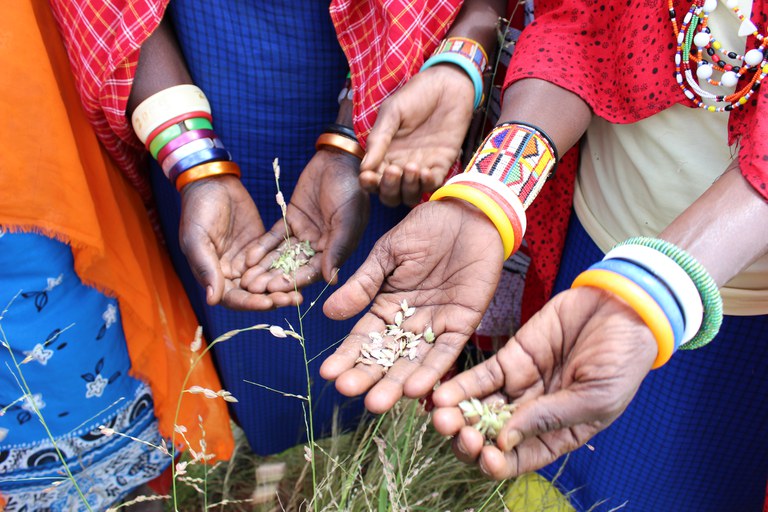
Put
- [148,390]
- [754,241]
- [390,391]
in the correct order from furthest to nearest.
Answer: [148,390] < [390,391] < [754,241]

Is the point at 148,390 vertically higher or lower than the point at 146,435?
higher

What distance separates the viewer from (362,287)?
113 centimetres

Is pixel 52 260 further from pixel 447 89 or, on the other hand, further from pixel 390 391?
pixel 447 89

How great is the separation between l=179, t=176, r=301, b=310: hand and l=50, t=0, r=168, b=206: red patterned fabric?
24 cm

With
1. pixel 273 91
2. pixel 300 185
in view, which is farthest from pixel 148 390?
pixel 273 91

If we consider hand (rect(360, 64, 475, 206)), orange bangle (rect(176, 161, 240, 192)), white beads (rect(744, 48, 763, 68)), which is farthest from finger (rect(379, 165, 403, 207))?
white beads (rect(744, 48, 763, 68))

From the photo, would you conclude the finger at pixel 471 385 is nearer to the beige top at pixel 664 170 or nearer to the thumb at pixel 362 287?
the thumb at pixel 362 287

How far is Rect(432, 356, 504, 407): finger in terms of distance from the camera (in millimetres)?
940

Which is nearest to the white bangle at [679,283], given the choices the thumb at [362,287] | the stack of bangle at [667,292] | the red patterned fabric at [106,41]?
the stack of bangle at [667,292]

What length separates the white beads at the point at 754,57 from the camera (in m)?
0.91

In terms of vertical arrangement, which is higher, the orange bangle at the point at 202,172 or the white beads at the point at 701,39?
the white beads at the point at 701,39

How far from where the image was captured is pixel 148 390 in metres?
1.59

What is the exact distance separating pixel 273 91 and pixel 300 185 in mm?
220

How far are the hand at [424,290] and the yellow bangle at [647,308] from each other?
0.85ft
